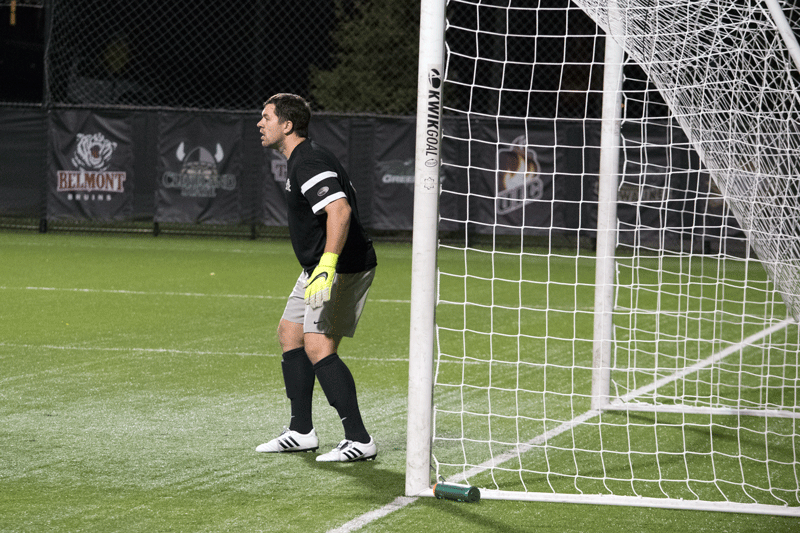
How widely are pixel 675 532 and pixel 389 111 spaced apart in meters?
20.0

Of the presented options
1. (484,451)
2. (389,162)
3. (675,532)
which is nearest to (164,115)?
(389,162)

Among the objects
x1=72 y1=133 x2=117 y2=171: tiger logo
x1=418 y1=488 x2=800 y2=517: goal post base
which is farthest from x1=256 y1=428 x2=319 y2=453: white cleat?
x1=72 y1=133 x2=117 y2=171: tiger logo

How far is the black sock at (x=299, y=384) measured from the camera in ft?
17.5

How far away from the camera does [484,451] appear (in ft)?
17.9

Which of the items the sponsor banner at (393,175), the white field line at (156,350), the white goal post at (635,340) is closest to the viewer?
the white goal post at (635,340)

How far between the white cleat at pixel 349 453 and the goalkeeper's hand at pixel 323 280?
78 centimetres

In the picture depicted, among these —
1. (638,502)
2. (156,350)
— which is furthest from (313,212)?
(156,350)

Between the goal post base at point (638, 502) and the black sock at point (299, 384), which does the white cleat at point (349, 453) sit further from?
the goal post base at point (638, 502)

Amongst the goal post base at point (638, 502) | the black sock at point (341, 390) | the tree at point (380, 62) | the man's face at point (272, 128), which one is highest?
the tree at point (380, 62)

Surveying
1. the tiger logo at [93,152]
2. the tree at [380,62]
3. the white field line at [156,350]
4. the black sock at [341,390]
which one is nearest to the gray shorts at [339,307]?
the black sock at [341,390]

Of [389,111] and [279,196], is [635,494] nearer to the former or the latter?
[279,196]

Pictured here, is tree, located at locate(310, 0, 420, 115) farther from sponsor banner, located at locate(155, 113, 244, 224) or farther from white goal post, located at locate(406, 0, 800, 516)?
white goal post, located at locate(406, 0, 800, 516)

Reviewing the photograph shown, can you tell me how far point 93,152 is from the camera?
65.0 feet

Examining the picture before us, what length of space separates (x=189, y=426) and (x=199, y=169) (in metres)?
14.4
